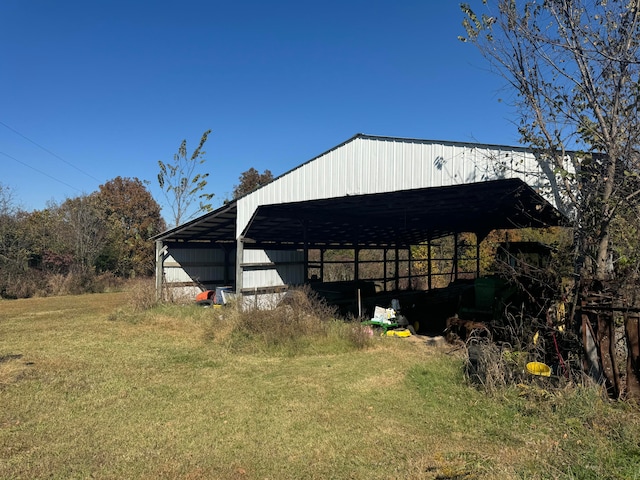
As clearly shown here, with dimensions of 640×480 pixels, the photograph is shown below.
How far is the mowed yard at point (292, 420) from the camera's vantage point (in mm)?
3869

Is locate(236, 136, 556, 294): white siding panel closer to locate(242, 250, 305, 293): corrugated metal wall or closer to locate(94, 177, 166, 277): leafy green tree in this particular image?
locate(242, 250, 305, 293): corrugated metal wall

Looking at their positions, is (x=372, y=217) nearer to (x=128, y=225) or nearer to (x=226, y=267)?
(x=226, y=267)

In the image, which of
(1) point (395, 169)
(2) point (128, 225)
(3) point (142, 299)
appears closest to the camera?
(1) point (395, 169)

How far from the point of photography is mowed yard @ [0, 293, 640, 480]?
152 inches

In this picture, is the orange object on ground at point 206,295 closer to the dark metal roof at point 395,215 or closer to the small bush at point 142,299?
the small bush at point 142,299

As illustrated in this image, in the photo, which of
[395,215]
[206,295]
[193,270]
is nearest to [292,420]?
[395,215]

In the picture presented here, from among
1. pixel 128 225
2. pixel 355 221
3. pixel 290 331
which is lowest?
pixel 290 331

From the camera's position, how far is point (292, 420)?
5.14 meters

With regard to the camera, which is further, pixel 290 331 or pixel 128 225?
pixel 128 225

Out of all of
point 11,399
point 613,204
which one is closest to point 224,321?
point 11,399

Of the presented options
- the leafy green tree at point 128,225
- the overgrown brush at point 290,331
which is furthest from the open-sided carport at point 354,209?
the leafy green tree at point 128,225

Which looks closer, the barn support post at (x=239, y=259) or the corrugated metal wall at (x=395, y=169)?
the corrugated metal wall at (x=395, y=169)

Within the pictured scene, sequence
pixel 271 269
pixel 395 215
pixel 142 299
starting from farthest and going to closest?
pixel 395 215
pixel 271 269
pixel 142 299

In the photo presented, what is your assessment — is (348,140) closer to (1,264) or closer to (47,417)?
(47,417)
